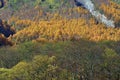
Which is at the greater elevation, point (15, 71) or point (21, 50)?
point (15, 71)

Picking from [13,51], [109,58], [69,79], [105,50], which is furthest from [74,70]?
[13,51]

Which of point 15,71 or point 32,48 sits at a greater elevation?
point 15,71

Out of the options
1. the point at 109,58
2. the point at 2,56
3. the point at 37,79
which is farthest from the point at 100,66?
the point at 2,56

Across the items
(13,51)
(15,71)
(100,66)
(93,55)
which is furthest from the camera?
(13,51)

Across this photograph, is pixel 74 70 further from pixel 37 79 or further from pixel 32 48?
pixel 32 48

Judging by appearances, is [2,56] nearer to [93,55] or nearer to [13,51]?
[13,51]

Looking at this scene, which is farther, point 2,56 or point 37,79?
point 2,56

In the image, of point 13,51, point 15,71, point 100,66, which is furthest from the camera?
point 13,51

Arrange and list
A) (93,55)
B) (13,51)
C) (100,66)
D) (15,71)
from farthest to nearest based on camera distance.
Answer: (13,51) < (93,55) < (100,66) < (15,71)

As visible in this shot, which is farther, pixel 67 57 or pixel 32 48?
pixel 32 48
